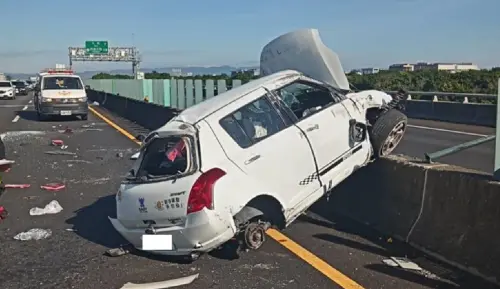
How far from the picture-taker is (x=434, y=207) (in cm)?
582

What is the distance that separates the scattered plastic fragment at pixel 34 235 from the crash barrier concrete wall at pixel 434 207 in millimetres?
3518

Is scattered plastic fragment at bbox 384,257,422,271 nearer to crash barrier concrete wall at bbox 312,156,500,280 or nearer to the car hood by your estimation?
crash barrier concrete wall at bbox 312,156,500,280

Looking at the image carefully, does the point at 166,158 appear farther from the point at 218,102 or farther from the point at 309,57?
the point at 309,57

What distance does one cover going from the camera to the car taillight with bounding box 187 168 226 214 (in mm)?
5445

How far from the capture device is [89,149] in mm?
15805

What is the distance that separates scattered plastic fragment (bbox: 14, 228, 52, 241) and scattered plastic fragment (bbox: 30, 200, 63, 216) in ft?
3.20

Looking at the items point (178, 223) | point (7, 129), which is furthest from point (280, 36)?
point (7, 129)

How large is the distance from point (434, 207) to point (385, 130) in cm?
139

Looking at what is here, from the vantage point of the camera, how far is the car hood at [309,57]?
7.35 meters

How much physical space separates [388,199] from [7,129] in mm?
18770

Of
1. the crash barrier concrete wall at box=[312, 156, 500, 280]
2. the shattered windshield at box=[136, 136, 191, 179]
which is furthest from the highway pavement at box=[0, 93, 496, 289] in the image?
the shattered windshield at box=[136, 136, 191, 179]

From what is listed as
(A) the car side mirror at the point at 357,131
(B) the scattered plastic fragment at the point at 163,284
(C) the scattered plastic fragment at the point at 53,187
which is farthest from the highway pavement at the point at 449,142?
(B) the scattered plastic fragment at the point at 163,284

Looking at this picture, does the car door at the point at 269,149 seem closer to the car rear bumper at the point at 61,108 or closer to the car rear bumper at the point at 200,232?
the car rear bumper at the point at 200,232

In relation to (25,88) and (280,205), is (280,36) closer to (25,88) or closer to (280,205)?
(280,205)
